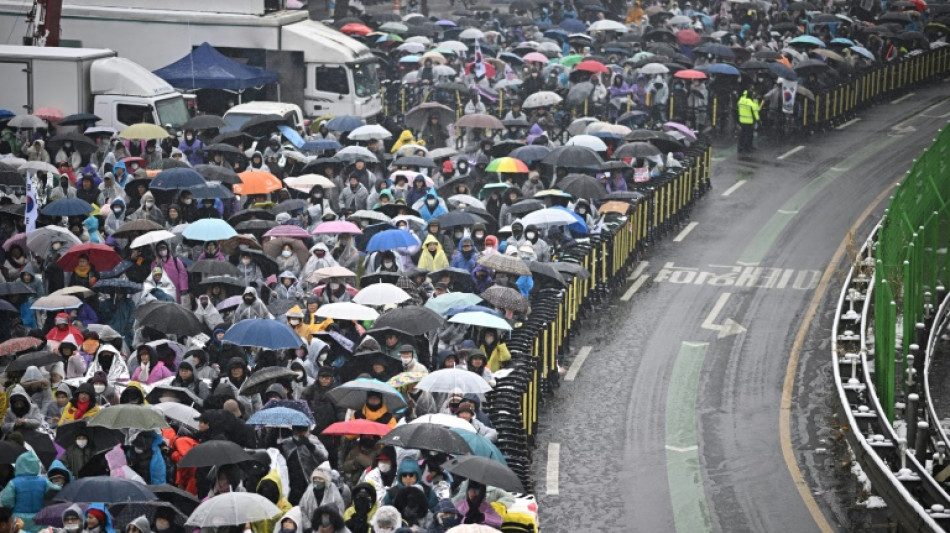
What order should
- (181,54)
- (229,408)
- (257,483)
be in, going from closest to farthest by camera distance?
(257,483), (229,408), (181,54)

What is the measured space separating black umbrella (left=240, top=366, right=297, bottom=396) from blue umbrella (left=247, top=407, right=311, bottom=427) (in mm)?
1263

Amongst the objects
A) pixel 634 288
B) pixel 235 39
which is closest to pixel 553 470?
pixel 634 288

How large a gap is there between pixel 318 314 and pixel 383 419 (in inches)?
113

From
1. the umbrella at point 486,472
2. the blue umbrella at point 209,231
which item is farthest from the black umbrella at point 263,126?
the umbrella at point 486,472

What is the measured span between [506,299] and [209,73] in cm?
1570

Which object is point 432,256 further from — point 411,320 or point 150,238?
point 411,320

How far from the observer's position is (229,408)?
1639 centimetres

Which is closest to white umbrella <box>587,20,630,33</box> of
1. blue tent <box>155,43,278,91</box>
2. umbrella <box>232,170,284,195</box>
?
blue tent <box>155,43,278,91</box>

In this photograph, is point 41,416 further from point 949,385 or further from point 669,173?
point 669,173

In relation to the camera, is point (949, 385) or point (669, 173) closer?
point (949, 385)

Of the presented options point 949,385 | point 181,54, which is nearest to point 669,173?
point 949,385

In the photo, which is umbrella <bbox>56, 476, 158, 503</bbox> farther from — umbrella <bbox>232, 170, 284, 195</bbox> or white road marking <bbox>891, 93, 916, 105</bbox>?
white road marking <bbox>891, 93, 916, 105</bbox>

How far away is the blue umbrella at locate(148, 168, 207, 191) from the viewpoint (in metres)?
24.4

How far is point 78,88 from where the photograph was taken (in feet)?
103
